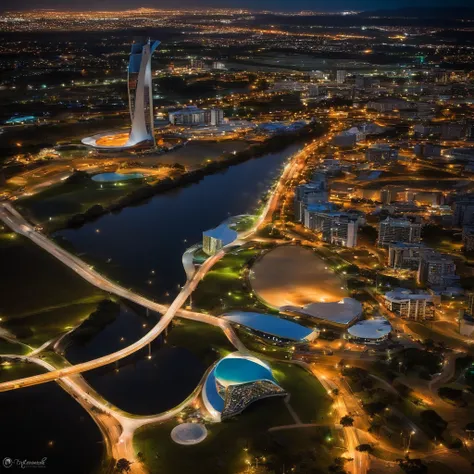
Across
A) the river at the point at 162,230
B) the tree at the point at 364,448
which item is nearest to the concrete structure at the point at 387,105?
the river at the point at 162,230

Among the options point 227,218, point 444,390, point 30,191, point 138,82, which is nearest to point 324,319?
point 444,390

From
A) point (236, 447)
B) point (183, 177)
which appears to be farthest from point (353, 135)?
point (236, 447)

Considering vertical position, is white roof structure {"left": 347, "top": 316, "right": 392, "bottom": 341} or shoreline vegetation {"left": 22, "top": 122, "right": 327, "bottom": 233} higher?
white roof structure {"left": 347, "top": 316, "right": 392, "bottom": 341}

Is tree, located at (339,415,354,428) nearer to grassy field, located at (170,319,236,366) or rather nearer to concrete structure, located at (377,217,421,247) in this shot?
grassy field, located at (170,319,236,366)

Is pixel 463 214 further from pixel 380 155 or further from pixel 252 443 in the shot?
pixel 252 443

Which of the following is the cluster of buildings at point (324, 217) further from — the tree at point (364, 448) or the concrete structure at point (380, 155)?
the tree at point (364, 448)

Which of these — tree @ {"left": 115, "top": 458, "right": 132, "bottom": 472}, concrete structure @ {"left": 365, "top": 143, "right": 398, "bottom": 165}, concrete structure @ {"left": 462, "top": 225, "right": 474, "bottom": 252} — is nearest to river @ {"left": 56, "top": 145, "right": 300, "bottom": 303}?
concrete structure @ {"left": 365, "top": 143, "right": 398, "bottom": 165}
